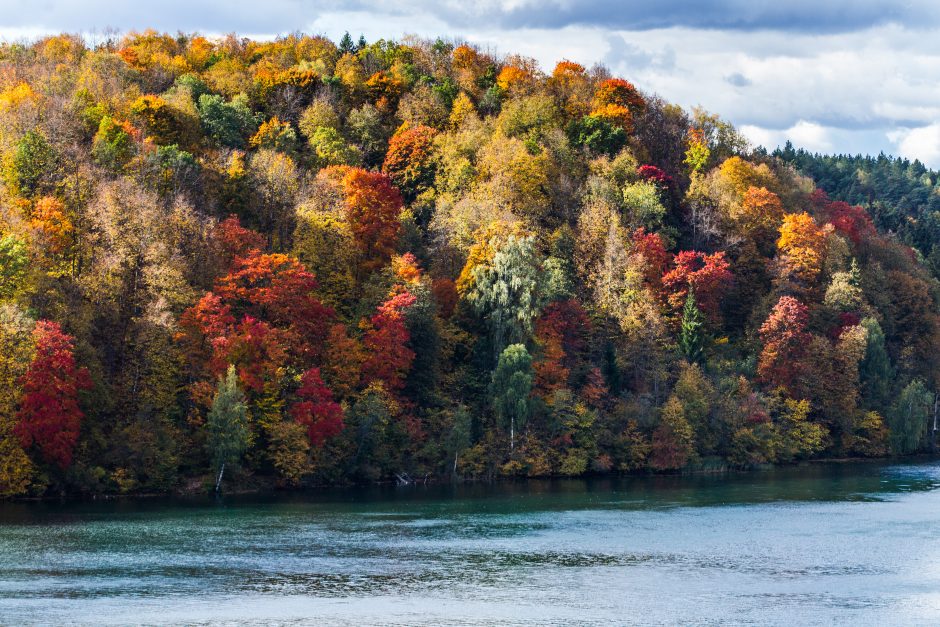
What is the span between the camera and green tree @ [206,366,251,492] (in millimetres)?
89312

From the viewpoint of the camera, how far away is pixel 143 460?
88.4 metres

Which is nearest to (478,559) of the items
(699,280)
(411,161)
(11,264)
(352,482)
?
(352,482)

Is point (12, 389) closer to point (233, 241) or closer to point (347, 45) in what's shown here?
point (233, 241)

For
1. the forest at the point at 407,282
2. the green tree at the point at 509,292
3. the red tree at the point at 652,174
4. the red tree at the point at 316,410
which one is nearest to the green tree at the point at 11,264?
the forest at the point at 407,282

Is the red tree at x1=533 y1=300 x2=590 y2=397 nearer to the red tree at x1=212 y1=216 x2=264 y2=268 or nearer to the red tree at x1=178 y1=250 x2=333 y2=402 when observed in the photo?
the red tree at x1=178 y1=250 x2=333 y2=402

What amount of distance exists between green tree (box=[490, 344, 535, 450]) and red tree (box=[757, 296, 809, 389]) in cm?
3000

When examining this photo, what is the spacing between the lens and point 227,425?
89.2 m

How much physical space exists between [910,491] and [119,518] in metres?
60.3

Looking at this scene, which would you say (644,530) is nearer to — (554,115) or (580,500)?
(580,500)

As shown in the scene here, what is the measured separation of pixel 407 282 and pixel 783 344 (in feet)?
134

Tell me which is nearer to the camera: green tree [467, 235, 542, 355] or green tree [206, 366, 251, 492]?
green tree [206, 366, 251, 492]

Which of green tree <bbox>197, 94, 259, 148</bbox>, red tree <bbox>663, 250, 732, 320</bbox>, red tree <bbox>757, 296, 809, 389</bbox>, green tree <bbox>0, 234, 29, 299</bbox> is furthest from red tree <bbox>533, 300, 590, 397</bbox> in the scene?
green tree <bbox>0, 234, 29, 299</bbox>

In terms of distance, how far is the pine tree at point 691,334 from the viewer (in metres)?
122

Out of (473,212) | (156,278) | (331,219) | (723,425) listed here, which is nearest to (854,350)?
(723,425)
